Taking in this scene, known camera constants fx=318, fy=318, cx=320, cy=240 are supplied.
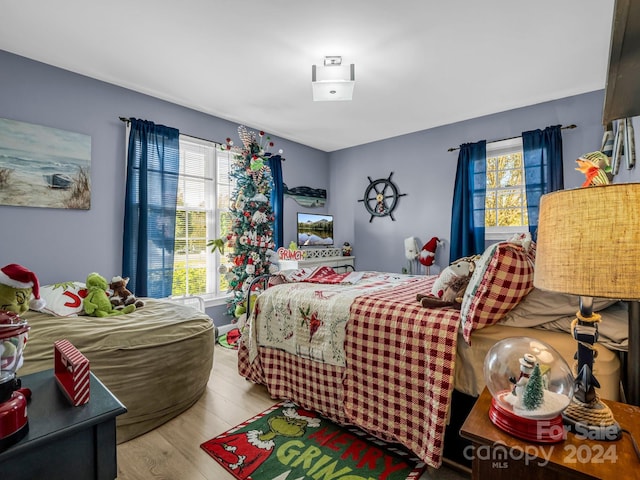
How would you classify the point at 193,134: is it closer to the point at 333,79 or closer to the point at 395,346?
the point at 333,79

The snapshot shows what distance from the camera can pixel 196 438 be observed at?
1.85m

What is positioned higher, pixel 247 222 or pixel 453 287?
pixel 247 222

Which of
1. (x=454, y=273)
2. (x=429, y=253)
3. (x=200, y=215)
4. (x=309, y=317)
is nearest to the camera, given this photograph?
(x=454, y=273)

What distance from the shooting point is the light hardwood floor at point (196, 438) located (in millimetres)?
1575

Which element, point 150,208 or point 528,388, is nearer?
point 528,388

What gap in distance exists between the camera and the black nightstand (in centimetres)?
73

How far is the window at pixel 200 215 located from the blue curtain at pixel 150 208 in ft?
0.79

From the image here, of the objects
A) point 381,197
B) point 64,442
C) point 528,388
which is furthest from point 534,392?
point 381,197

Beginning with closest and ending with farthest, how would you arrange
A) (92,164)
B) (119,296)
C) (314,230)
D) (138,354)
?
(138,354) < (119,296) < (92,164) < (314,230)

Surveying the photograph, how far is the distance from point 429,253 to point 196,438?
3.18 meters

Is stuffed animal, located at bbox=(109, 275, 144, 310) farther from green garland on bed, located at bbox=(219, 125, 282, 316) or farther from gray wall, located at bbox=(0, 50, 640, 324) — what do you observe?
green garland on bed, located at bbox=(219, 125, 282, 316)

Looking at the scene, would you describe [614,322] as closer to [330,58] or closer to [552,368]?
[552,368]

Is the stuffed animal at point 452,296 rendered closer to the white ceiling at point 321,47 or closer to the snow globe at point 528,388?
the snow globe at point 528,388

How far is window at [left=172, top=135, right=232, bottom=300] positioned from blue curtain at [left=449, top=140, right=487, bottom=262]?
283 cm
